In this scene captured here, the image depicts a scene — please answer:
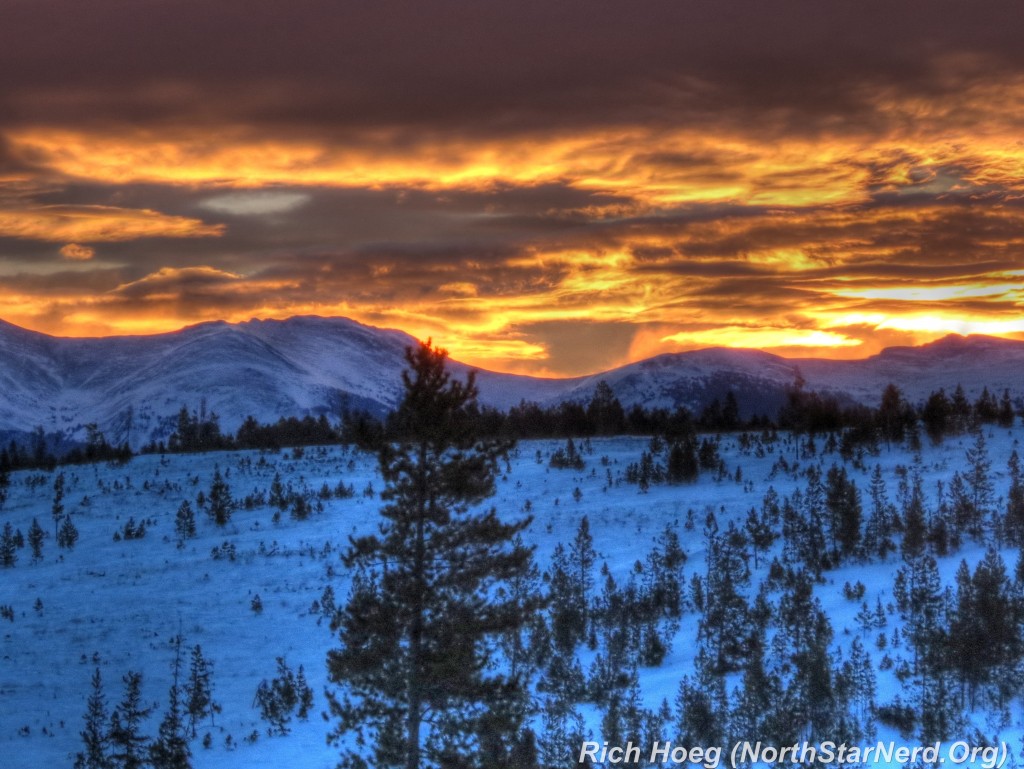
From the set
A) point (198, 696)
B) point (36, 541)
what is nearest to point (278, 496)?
point (36, 541)

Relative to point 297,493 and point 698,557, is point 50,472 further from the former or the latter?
point 698,557

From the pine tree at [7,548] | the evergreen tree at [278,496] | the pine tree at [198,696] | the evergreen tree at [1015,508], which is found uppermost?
the evergreen tree at [1015,508]

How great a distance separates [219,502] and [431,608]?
33551 mm

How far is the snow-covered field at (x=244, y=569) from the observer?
32.2 metres

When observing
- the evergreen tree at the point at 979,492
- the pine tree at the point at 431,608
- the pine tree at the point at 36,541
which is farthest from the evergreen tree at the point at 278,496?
the pine tree at the point at 431,608

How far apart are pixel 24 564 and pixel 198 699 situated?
61.0ft

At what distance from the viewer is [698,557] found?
41.8 meters

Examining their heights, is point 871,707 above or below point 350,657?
below

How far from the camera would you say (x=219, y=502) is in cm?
5028

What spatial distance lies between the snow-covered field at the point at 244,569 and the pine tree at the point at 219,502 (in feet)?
1.90

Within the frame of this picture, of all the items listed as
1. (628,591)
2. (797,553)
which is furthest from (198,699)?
(797,553)

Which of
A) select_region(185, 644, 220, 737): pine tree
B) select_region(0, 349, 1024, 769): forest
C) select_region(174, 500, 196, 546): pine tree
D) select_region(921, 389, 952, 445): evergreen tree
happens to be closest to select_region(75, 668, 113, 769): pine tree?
select_region(0, 349, 1024, 769): forest

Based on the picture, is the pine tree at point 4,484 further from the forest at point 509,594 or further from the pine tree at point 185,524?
the pine tree at point 185,524

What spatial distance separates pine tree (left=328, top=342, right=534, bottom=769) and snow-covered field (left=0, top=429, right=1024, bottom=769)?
10451 millimetres
